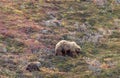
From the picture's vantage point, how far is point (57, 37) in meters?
25.4

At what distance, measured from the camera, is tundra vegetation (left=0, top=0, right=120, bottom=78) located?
61.4 ft

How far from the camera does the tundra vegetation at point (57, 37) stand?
61.4ft

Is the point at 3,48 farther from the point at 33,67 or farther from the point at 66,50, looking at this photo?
the point at 66,50

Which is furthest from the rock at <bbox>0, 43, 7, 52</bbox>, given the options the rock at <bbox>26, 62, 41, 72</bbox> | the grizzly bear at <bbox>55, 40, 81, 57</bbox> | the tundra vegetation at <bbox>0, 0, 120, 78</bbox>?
the grizzly bear at <bbox>55, 40, 81, 57</bbox>

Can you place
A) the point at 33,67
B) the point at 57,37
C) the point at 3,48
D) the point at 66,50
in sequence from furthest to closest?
the point at 57,37
the point at 66,50
the point at 3,48
the point at 33,67

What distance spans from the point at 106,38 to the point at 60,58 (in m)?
6.39

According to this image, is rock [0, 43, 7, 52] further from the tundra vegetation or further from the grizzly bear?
the grizzly bear

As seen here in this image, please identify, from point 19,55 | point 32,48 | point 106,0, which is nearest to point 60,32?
point 32,48

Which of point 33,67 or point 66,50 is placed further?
point 66,50

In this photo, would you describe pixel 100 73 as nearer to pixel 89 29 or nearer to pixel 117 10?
pixel 89 29

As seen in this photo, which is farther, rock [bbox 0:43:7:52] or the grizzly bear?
the grizzly bear

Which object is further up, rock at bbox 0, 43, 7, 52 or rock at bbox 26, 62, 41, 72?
rock at bbox 0, 43, 7, 52

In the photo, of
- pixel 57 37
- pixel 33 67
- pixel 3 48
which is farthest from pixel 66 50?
pixel 3 48

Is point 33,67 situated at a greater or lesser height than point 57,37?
lesser
